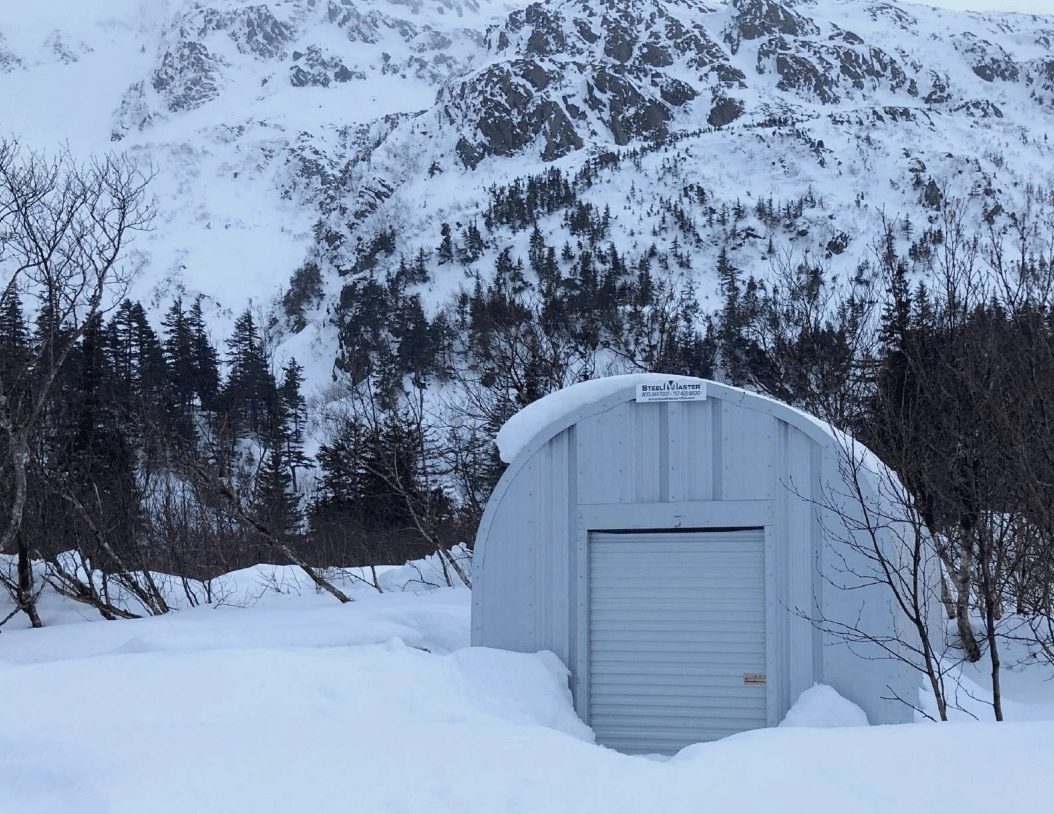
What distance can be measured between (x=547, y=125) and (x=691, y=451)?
105m

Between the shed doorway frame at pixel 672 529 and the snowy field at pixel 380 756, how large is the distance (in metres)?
0.63

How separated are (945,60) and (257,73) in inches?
4344

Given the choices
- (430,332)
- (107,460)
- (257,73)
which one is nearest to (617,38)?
(257,73)

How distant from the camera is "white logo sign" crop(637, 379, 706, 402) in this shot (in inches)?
284

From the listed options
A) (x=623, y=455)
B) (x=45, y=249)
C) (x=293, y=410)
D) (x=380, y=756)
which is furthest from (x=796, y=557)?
(x=293, y=410)

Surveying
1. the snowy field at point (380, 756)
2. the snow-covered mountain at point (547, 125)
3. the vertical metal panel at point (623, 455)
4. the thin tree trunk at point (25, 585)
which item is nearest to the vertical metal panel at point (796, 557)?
the snowy field at point (380, 756)

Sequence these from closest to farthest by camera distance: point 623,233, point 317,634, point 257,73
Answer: point 317,634 → point 623,233 → point 257,73

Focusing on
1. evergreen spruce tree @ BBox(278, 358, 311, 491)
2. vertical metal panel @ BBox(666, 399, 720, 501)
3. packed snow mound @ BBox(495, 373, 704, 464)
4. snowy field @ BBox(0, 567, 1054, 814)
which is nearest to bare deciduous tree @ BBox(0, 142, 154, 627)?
packed snow mound @ BBox(495, 373, 704, 464)

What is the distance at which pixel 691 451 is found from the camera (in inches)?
285

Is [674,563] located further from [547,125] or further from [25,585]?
[547,125]

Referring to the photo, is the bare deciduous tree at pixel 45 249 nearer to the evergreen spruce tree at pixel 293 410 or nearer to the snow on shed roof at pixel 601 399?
the snow on shed roof at pixel 601 399

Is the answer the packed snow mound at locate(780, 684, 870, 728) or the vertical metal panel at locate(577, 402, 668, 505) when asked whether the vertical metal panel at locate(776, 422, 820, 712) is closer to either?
the packed snow mound at locate(780, 684, 870, 728)

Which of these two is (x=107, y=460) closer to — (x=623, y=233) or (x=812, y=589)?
(x=812, y=589)

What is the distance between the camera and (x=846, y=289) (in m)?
61.1
